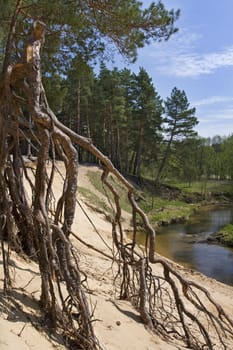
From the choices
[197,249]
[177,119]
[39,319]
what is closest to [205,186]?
[177,119]

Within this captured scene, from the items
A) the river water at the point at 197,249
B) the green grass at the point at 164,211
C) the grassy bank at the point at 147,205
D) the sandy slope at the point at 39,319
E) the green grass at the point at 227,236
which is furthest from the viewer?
the green grass at the point at 164,211

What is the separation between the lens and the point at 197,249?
20.0m

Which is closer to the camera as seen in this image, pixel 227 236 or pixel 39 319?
pixel 39 319

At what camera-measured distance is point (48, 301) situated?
4.41m

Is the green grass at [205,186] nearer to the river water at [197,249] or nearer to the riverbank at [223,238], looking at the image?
the river water at [197,249]

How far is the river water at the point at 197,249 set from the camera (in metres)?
16.2

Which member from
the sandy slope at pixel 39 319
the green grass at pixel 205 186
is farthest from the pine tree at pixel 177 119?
the sandy slope at pixel 39 319

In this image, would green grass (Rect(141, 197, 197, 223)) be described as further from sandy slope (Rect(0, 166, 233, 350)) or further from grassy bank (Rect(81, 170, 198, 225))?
sandy slope (Rect(0, 166, 233, 350))

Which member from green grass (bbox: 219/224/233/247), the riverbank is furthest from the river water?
green grass (bbox: 219/224/233/247)

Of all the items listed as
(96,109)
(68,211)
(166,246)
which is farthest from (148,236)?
(96,109)

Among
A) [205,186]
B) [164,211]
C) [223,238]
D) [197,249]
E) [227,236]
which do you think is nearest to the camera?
[197,249]

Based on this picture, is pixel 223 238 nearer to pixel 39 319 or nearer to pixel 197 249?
pixel 197 249

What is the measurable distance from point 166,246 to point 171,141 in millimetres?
27038

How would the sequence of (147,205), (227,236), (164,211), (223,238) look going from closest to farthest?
(223,238) < (227,236) < (147,205) < (164,211)
